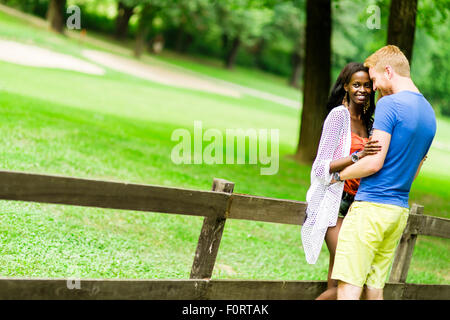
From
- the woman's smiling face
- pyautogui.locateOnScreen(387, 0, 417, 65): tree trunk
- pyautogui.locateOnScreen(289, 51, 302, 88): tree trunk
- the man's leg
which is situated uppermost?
pyautogui.locateOnScreen(387, 0, 417, 65): tree trunk

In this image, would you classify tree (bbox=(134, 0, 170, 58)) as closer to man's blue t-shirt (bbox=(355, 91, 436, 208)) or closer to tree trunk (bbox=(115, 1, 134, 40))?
tree trunk (bbox=(115, 1, 134, 40))

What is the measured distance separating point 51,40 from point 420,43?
34.6 metres

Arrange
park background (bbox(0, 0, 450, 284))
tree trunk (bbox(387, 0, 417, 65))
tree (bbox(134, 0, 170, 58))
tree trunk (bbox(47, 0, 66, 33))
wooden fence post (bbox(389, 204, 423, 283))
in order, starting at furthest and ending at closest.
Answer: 1. tree (bbox(134, 0, 170, 58))
2. tree trunk (bbox(47, 0, 66, 33))
3. tree trunk (bbox(387, 0, 417, 65))
4. park background (bbox(0, 0, 450, 284))
5. wooden fence post (bbox(389, 204, 423, 283))

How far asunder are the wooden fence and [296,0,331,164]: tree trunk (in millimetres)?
10095

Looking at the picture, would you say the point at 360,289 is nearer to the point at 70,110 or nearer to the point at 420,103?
the point at 420,103

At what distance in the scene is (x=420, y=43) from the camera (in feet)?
186

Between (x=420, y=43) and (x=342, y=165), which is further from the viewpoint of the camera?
(x=420, y=43)

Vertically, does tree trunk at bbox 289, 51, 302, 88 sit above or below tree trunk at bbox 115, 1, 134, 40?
below

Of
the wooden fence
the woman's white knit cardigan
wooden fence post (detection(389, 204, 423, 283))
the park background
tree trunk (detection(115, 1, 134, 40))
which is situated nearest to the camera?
the wooden fence

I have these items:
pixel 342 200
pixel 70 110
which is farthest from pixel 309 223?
pixel 70 110

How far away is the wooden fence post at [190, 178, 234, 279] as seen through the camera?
461 centimetres

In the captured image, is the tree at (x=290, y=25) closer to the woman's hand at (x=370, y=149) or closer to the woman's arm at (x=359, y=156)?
the woman's arm at (x=359, y=156)

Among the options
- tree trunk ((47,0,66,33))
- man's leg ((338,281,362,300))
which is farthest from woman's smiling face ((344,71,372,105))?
tree trunk ((47,0,66,33))

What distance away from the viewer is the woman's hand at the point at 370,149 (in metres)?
4.04
